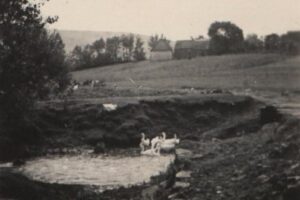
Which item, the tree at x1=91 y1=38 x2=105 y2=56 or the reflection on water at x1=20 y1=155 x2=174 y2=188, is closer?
the reflection on water at x1=20 y1=155 x2=174 y2=188

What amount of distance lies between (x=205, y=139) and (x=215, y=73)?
3227cm

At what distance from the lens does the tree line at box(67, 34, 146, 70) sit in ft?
292

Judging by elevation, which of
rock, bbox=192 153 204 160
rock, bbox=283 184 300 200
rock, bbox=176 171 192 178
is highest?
rock, bbox=283 184 300 200

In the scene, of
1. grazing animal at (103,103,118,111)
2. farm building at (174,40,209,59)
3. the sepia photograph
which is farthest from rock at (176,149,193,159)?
farm building at (174,40,209,59)

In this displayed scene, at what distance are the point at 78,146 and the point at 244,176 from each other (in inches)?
674

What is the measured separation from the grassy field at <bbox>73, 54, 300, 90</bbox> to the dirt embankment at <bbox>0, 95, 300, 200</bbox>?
33.2ft

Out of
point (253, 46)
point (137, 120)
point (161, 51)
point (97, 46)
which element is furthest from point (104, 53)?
point (137, 120)

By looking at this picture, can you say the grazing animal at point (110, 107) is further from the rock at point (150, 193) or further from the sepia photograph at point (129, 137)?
the rock at point (150, 193)

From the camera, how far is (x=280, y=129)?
19.8 m

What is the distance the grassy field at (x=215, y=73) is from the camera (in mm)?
46969

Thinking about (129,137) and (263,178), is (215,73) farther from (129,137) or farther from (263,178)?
(263,178)

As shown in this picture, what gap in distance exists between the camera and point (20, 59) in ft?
74.8

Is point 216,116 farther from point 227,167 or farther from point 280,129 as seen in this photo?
point 227,167

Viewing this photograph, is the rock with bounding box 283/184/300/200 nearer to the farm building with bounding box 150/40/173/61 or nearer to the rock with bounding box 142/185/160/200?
the rock with bounding box 142/185/160/200
